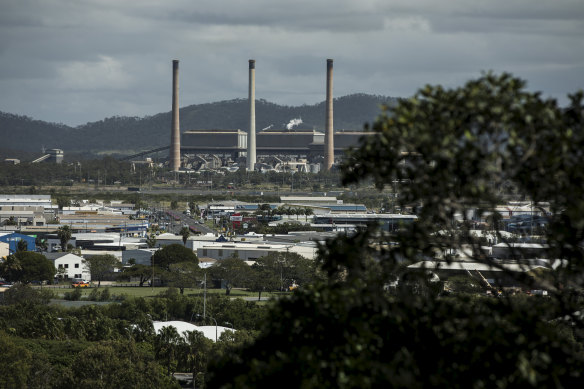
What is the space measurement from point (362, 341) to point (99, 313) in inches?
1801

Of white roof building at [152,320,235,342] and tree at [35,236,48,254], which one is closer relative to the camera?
white roof building at [152,320,235,342]

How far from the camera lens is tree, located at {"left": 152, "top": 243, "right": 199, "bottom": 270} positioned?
96.0m

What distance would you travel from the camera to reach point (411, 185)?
1525 cm

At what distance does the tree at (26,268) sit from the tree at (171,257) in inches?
406

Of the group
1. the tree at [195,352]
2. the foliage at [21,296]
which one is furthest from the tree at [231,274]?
the tree at [195,352]

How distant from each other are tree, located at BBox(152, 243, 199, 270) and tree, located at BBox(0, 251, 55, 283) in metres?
10.3

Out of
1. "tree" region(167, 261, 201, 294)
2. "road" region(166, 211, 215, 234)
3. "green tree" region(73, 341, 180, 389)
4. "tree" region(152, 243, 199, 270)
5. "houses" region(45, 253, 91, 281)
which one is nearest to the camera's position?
"green tree" region(73, 341, 180, 389)

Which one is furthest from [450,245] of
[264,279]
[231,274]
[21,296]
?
A: [231,274]

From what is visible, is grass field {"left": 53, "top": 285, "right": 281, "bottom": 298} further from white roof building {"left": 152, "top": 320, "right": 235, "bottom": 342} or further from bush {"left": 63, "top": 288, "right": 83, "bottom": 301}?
white roof building {"left": 152, "top": 320, "right": 235, "bottom": 342}

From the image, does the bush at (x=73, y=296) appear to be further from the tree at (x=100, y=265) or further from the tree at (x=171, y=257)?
the tree at (x=171, y=257)

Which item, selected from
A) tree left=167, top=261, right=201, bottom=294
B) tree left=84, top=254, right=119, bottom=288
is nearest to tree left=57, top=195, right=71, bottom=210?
tree left=84, top=254, right=119, bottom=288

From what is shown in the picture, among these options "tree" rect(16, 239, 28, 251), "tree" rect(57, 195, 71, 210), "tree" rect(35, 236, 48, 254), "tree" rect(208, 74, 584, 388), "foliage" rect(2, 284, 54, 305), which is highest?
"tree" rect(208, 74, 584, 388)

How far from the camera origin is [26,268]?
288 ft

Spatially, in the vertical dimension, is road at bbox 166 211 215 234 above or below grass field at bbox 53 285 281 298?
above
